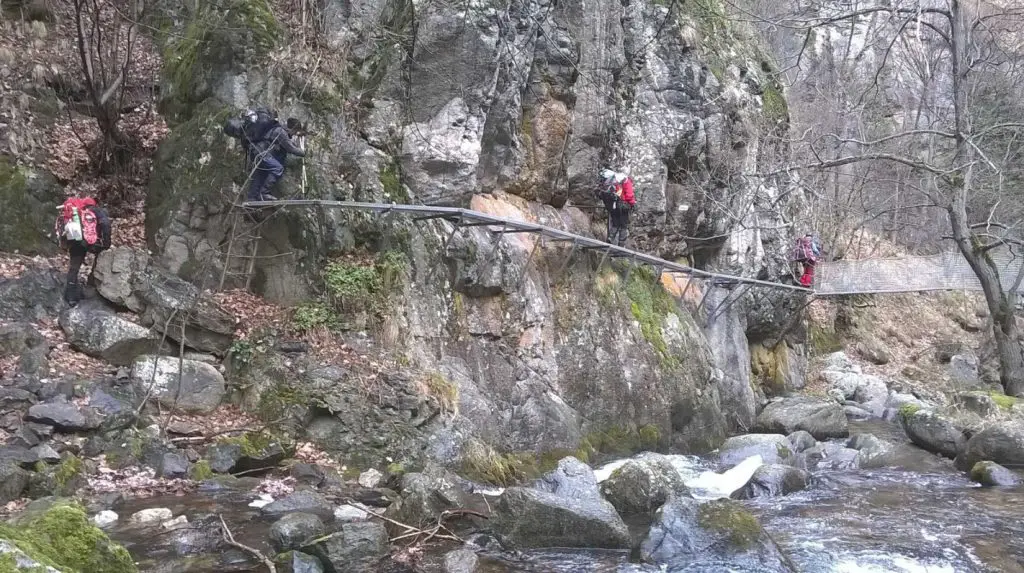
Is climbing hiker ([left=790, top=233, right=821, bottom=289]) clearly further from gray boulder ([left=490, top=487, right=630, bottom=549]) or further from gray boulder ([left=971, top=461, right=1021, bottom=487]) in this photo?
gray boulder ([left=490, top=487, right=630, bottom=549])

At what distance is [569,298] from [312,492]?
5.87 metres

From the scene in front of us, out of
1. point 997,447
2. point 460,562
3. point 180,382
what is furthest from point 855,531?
point 180,382

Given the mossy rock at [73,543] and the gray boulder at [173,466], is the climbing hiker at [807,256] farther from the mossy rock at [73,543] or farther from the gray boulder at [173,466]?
the mossy rock at [73,543]

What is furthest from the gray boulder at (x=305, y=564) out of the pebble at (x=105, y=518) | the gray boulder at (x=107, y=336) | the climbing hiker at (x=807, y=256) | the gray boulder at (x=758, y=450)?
the climbing hiker at (x=807, y=256)

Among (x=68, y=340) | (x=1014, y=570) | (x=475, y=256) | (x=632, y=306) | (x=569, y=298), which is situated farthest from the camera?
(x=632, y=306)

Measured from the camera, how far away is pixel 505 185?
39.7 ft

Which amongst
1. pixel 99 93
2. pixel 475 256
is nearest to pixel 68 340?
pixel 99 93

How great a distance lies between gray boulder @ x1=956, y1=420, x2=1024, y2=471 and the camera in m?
10.1

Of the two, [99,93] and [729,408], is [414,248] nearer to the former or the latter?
[99,93]

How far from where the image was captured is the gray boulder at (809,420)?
1322cm

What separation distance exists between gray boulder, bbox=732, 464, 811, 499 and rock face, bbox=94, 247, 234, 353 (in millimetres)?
6267

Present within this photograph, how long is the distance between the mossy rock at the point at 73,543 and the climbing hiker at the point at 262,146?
216 inches

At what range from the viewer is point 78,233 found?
27.7ft

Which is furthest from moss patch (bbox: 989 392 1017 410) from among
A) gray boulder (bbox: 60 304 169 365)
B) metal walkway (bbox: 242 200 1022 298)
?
gray boulder (bbox: 60 304 169 365)
